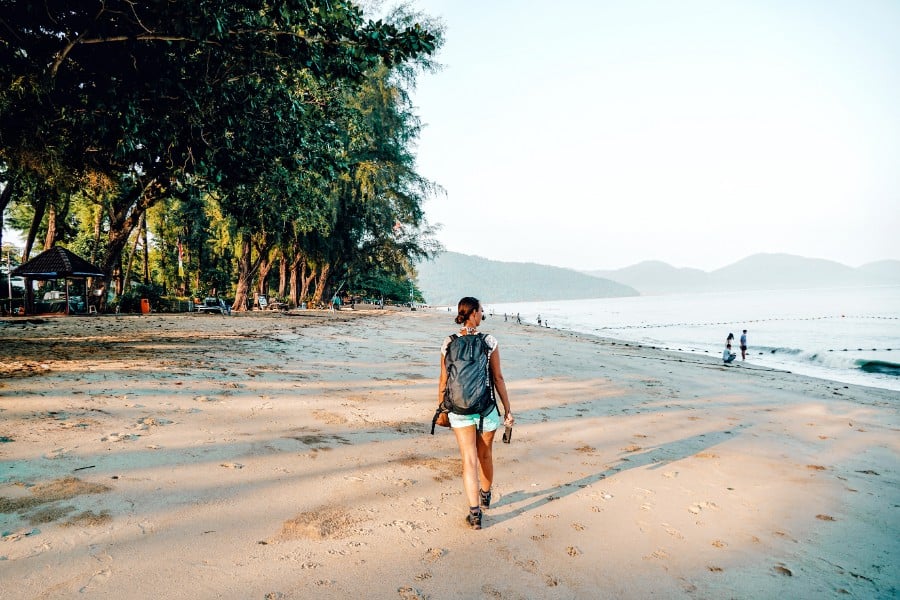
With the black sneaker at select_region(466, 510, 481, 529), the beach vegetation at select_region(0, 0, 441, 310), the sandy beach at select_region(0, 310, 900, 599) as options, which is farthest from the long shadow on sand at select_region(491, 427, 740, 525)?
the beach vegetation at select_region(0, 0, 441, 310)

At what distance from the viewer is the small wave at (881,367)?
63.0 feet

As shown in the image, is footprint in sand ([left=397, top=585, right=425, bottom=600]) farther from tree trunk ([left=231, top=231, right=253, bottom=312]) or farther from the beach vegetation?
tree trunk ([left=231, top=231, right=253, bottom=312])

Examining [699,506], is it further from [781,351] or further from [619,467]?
[781,351]

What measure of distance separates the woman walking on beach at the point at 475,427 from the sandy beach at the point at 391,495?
0.67 ft

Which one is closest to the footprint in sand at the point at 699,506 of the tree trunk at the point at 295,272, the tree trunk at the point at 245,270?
the tree trunk at the point at 245,270

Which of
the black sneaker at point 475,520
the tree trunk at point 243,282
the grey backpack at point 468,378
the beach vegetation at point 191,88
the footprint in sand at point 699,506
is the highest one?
the beach vegetation at point 191,88

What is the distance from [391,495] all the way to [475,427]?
100 cm

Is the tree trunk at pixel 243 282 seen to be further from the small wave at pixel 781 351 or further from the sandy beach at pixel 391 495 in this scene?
the small wave at pixel 781 351

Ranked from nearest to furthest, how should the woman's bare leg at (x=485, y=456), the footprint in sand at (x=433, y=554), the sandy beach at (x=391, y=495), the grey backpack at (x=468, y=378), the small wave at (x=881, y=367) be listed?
1. the sandy beach at (x=391, y=495)
2. the footprint in sand at (x=433, y=554)
3. the grey backpack at (x=468, y=378)
4. the woman's bare leg at (x=485, y=456)
5. the small wave at (x=881, y=367)

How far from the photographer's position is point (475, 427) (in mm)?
3896

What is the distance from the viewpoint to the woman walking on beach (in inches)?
147

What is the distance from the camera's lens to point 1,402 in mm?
5309

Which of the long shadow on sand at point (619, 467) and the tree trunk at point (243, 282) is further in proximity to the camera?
the tree trunk at point (243, 282)

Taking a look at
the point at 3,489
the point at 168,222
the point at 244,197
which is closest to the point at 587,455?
the point at 3,489
